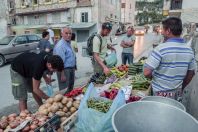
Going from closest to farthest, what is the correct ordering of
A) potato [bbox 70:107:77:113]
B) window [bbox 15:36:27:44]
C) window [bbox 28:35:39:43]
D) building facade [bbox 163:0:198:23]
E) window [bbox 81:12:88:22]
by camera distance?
1. potato [bbox 70:107:77:113]
2. window [bbox 15:36:27:44]
3. window [bbox 28:35:39:43]
4. building facade [bbox 163:0:198:23]
5. window [bbox 81:12:88:22]

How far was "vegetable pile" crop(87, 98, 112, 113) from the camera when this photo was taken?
2.96 m

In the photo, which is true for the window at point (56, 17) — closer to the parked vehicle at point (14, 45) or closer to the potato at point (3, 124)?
the parked vehicle at point (14, 45)

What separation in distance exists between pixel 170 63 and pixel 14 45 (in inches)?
455

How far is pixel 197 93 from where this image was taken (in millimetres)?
4066

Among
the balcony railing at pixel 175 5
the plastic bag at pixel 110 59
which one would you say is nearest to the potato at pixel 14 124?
the plastic bag at pixel 110 59

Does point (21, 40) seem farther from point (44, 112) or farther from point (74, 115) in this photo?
point (74, 115)

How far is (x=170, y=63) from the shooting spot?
120 inches

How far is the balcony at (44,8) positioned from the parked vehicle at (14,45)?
69.7 feet

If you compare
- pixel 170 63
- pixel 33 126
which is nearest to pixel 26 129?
pixel 33 126

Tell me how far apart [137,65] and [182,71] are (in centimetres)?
294

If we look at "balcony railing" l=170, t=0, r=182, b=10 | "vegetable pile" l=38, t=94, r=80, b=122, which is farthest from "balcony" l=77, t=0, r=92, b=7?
"vegetable pile" l=38, t=94, r=80, b=122

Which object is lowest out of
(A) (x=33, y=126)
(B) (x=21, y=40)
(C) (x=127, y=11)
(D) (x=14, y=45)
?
→ (D) (x=14, y=45)

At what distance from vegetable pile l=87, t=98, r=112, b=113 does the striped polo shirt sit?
0.74 m

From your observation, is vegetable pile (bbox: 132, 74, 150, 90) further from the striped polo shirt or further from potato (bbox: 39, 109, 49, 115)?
potato (bbox: 39, 109, 49, 115)
